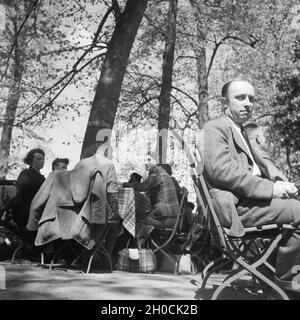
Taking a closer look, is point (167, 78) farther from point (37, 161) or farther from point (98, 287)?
point (98, 287)

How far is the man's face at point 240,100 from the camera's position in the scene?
4031mm

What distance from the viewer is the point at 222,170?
365 centimetres

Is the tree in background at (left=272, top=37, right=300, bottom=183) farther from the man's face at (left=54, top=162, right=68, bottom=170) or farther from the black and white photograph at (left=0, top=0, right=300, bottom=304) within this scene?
the man's face at (left=54, top=162, right=68, bottom=170)

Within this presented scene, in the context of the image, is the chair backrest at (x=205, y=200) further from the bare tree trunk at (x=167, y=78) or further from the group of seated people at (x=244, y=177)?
the bare tree trunk at (x=167, y=78)

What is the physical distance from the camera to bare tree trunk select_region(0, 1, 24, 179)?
12.1 metres

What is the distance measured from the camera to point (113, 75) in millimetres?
9320

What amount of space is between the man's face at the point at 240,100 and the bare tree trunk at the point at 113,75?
497 centimetres

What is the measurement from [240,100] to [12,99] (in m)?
12.4

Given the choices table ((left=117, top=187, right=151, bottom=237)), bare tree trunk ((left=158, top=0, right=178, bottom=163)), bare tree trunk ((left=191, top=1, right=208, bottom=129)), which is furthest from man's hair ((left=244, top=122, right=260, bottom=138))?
bare tree trunk ((left=191, top=1, right=208, bottom=129))

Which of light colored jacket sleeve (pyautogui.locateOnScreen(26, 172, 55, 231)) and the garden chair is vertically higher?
light colored jacket sleeve (pyautogui.locateOnScreen(26, 172, 55, 231))

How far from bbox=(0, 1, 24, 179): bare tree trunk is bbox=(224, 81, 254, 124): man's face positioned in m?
7.76

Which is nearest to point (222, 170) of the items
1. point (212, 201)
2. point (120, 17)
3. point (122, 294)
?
point (212, 201)
